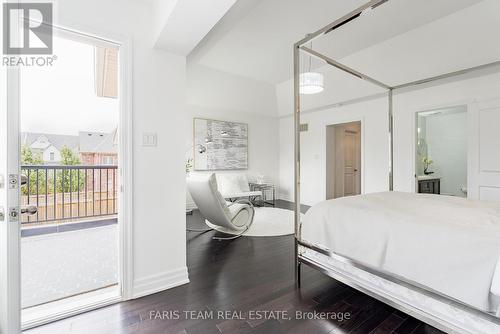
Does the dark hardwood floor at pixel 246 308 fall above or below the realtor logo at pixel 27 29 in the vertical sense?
below

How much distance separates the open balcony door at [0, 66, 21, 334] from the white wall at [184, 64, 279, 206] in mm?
3895

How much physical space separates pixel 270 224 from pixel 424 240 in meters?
2.97

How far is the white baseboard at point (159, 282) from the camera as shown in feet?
6.60

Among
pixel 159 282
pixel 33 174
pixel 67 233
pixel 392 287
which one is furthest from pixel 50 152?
pixel 392 287

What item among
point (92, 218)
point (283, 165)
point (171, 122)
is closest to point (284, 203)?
point (283, 165)

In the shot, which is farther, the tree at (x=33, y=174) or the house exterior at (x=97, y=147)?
the house exterior at (x=97, y=147)

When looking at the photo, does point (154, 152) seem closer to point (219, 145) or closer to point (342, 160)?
point (219, 145)

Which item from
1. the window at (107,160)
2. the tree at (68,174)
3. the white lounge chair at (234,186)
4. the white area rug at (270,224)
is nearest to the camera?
the white area rug at (270,224)

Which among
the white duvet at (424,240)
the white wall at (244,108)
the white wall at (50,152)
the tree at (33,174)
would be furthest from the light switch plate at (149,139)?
the white wall at (244,108)

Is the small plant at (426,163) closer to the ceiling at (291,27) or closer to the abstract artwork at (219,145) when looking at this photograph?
the ceiling at (291,27)

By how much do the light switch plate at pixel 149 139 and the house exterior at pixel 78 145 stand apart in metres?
1.57

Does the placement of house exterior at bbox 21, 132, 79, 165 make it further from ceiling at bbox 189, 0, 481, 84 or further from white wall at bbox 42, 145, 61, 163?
ceiling at bbox 189, 0, 481, 84

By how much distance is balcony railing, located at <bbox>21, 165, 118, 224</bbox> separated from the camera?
12.6 feet

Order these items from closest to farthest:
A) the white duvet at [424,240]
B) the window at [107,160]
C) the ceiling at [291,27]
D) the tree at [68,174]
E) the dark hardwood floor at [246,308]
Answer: the white duvet at [424,240] → the dark hardwood floor at [246,308] → the ceiling at [291,27] → the tree at [68,174] → the window at [107,160]
